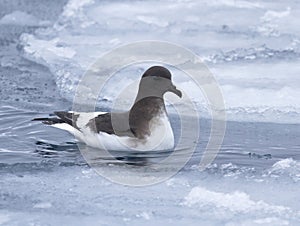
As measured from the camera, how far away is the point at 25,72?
27.0 feet

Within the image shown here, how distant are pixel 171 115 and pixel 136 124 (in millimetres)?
846

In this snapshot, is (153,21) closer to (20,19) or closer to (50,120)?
(20,19)

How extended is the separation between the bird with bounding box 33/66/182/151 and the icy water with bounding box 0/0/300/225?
0.15 m

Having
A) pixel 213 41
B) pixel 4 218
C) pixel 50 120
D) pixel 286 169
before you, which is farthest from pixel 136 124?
pixel 213 41

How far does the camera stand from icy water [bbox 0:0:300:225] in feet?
16.1

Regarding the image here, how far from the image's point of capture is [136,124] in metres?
6.27

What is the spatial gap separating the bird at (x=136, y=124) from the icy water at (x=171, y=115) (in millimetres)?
149

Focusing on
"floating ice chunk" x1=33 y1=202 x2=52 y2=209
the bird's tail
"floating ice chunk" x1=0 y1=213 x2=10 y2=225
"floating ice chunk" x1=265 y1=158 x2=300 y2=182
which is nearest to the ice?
the bird's tail

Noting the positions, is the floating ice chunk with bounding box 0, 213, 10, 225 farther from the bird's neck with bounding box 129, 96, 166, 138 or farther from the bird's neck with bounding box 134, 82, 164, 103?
the bird's neck with bounding box 134, 82, 164, 103

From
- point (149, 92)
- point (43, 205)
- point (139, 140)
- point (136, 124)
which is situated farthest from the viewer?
point (149, 92)

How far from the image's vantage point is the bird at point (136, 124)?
615cm

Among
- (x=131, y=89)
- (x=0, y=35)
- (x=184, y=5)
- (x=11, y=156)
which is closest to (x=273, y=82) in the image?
(x=131, y=89)

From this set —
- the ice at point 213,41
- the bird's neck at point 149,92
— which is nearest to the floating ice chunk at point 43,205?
the bird's neck at point 149,92

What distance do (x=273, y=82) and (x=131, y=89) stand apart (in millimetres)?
1338
